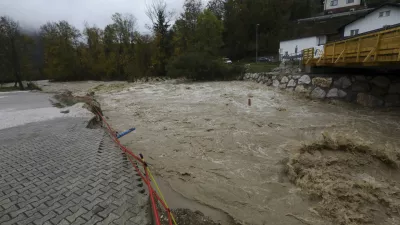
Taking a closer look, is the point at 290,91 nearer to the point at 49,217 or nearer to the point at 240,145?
the point at 240,145

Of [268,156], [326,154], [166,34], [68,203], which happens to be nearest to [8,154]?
[68,203]

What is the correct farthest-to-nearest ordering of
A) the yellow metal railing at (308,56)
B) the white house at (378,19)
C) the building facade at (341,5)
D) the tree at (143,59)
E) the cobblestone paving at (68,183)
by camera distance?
the building facade at (341,5), the tree at (143,59), the white house at (378,19), the yellow metal railing at (308,56), the cobblestone paving at (68,183)

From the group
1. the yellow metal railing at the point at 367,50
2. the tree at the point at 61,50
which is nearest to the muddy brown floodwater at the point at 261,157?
the yellow metal railing at the point at 367,50

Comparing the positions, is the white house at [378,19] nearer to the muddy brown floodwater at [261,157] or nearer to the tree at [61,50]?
the muddy brown floodwater at [261,157]

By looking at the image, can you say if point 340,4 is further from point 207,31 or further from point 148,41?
point 148,41

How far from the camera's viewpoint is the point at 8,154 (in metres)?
5.18

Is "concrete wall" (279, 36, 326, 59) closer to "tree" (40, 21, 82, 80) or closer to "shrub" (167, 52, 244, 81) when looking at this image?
"shrub" (167, 52, 244, 81)

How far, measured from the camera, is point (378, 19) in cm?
2598

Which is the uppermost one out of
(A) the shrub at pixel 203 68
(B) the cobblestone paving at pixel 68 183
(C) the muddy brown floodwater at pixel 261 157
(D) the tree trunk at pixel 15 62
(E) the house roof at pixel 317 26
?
(E) the house roof at pixel 317 26

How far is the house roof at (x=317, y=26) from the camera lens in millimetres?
34250

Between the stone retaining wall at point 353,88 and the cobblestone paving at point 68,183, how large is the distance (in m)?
12.4

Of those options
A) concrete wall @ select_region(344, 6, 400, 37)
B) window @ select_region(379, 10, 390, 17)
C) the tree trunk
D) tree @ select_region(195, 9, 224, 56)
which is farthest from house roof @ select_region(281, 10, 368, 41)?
the tree trunk

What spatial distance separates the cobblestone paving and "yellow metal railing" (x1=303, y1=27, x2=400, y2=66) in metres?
9.28

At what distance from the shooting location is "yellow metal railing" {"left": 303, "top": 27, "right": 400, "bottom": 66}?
761 cm
